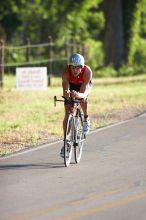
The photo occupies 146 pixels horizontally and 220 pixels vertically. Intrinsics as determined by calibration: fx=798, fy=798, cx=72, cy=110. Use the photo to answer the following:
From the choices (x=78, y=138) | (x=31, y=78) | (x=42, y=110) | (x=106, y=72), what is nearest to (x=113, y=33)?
(x=106, y=72)

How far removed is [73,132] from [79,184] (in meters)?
1.84

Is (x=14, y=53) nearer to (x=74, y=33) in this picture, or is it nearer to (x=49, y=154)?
(x=74, y=33)

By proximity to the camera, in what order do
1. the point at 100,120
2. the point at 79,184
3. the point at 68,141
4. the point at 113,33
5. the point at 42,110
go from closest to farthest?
the point at 79,184, the point at 68,141, the point at 100,120, the point at 42,110, the point at 113,33

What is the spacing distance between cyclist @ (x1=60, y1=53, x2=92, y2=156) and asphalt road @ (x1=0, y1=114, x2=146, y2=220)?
0.95 meters

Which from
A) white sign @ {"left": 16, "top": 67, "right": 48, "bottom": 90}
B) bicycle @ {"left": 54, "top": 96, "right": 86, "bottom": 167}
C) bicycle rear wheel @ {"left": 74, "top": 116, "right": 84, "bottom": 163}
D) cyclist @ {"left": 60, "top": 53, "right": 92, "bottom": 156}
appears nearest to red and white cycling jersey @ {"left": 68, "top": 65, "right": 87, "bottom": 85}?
cyclist @ {"left": 60, "top": 53, "right": 92, "bottom": 156}

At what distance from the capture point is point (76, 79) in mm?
12523

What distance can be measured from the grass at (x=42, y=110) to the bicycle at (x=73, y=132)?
1.72 m

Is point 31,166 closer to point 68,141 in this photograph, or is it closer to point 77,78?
point 68,141

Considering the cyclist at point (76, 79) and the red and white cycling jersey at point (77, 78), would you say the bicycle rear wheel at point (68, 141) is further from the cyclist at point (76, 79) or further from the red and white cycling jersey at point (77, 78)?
the red and white cycling jersey at point (77, 78)

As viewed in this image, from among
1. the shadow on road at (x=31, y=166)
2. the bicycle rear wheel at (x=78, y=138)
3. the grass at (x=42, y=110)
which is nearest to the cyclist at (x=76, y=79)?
the bicycle rear wheel at (x=78, y=138)

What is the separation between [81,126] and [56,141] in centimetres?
249

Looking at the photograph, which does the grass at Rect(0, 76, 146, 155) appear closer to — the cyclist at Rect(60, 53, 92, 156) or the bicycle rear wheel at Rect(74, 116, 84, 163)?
the bicycle rear wheel at Rect(74, 116, 84, 163)

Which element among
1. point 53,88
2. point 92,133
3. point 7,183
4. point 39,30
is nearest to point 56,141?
point 92,133

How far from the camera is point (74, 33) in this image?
213 ft
